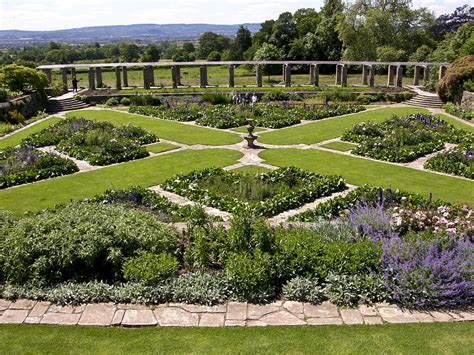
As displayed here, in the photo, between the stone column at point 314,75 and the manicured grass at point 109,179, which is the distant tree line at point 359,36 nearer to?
the stone column at point 314,75

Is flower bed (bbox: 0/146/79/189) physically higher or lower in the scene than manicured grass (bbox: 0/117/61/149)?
A: higher

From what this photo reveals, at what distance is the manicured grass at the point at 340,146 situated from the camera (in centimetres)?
1685

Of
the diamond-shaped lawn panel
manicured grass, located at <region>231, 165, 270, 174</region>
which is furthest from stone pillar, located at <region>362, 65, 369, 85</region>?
the diamond-shaped lawn panel

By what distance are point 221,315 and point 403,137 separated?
12748 millimetres

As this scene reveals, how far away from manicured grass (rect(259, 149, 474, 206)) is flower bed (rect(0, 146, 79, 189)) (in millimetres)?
6412

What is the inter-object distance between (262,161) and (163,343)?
33.6 ft

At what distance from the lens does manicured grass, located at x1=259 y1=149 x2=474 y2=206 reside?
11938 millimetres

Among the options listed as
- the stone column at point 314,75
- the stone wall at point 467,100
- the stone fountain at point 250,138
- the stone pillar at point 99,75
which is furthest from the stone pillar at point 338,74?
the stone fountain at point 250,138

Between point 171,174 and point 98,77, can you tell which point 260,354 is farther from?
point 98,77

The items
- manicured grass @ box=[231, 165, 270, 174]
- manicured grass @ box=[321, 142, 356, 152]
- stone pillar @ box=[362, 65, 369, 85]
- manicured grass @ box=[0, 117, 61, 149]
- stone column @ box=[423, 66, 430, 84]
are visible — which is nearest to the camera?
manicured grass @ box=[231, 165, 270, 174]

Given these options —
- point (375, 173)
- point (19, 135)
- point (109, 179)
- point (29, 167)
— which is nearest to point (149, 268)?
point (109, 179)

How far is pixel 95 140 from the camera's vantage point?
17.2 metres

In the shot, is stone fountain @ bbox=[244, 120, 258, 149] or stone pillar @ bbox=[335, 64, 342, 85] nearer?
stone fountain @ bbox=[244, 120, 258, 149]

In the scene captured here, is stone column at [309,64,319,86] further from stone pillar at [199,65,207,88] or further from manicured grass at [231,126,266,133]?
manicured grass at [231,126,266,133]
